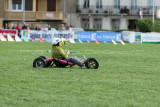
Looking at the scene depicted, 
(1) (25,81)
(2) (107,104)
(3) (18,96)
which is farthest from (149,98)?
(1) (25,81)

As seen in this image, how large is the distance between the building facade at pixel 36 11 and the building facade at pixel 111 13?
85.4 inches

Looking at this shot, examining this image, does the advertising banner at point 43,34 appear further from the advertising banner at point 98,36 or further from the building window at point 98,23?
the building window at point 98,23

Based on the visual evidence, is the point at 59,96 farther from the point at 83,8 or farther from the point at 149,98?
the point at 83,8

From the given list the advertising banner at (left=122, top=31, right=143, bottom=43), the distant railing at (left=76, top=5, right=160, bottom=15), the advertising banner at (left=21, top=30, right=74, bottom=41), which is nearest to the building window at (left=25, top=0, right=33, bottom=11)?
the distant railing at (left=76, top=5, right=160, bottom=15)

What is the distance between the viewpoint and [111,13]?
65.6 metres

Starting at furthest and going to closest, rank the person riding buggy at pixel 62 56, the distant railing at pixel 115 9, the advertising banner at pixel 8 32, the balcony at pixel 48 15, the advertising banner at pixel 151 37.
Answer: the distant railing at pixel 115 9
the balcony at pixel 48 15
the advertising banner at pixel 151 37
the advertising banner at pixel 8 32
the person riding buggy at pixel 62 56

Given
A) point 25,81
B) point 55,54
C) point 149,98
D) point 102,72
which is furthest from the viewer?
point 55,54

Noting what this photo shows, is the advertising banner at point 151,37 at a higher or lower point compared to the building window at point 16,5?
lower

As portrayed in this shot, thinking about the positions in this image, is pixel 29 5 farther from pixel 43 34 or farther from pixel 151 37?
pixel 151 37

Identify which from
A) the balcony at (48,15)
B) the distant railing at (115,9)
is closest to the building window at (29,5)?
the balcony at (48,15)

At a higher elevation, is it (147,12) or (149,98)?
(147,12)

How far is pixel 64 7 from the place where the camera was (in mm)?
65062

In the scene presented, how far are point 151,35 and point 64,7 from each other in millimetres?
21907

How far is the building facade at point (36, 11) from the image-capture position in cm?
6444
